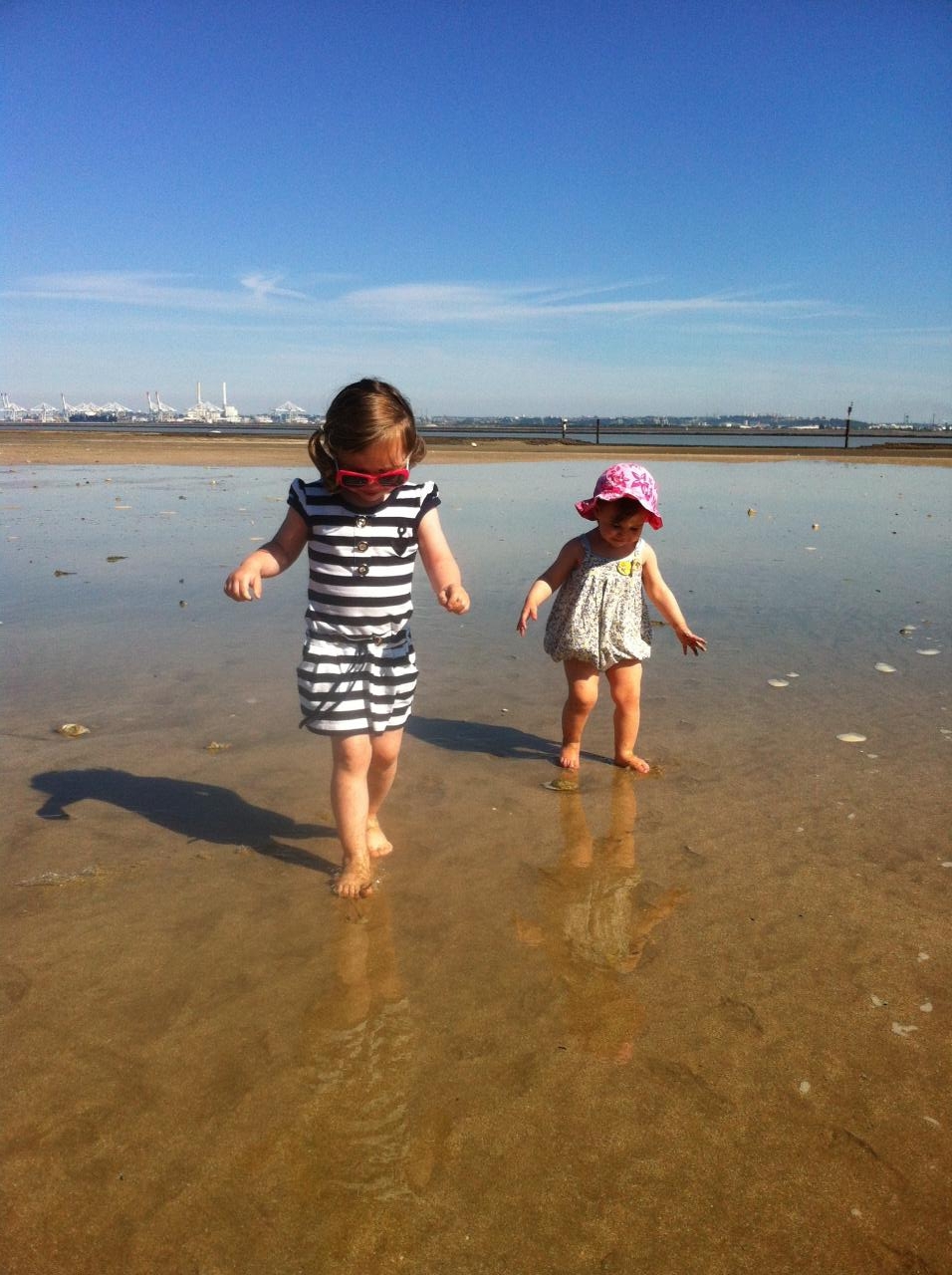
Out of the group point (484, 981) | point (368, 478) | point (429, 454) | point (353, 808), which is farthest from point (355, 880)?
point (429, 454)

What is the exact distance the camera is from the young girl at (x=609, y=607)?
378cm

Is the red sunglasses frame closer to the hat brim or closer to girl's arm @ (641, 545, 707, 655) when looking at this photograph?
the hat brim

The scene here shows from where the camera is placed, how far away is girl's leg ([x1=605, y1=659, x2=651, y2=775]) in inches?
149

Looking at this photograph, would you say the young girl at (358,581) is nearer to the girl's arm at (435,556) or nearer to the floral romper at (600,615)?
the girl's arm at (435,556)

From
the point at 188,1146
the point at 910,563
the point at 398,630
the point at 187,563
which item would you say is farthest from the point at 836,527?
the point at 188,1146

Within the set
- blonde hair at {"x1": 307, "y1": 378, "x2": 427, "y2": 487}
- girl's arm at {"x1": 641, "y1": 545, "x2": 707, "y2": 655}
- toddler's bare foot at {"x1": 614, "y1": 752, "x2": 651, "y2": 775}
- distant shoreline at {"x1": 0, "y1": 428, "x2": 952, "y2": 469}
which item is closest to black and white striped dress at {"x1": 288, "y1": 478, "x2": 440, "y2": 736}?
Result: blonde hair at {"x1": 307, "y1": 378, "x2": 427, "y2": 487}

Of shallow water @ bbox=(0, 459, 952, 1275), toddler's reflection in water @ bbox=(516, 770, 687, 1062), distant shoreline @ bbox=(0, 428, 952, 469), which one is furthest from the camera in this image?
distant shoreline @ bbox=(0, 428, 952, 469)

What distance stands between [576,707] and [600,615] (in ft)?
1.41

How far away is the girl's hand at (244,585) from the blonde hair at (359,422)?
1.29 ft

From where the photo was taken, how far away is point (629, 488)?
12.2 ft


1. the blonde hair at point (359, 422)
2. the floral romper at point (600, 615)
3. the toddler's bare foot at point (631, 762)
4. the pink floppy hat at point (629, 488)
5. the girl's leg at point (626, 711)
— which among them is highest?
the blonde hair at point (359, 422)

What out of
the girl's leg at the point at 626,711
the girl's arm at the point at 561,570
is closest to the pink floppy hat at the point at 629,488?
the girl's arm at the point at 561,570

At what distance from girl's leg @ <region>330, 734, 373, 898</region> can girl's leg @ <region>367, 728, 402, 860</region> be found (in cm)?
9

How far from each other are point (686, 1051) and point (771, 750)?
2.05 meters
